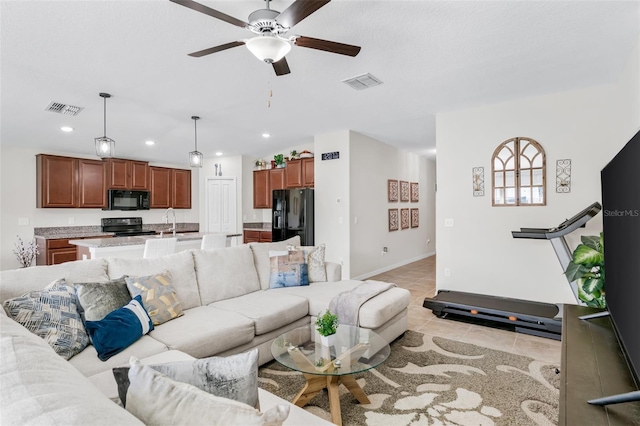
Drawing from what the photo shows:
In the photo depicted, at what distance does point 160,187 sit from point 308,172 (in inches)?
146

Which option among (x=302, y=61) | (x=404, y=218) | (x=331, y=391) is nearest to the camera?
(x=331, y=391)

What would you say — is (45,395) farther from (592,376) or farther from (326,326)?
(592,376)

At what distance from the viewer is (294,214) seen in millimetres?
5961

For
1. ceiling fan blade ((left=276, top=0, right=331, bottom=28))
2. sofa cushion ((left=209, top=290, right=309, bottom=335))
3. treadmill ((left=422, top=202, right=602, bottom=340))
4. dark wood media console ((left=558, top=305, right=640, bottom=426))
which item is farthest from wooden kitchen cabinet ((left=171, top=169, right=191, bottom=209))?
dark wood media console ((left=558, top=305, right=640, bottom=426))

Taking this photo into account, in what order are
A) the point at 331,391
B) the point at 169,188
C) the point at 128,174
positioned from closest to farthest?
the point at 331,391, the point at 128,174, the point at 169,188

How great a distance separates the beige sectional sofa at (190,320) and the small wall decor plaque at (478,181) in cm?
201

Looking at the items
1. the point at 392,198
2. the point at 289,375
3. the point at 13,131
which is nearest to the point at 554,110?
the point at 392,198

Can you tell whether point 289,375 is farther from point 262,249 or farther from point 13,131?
point 13,131

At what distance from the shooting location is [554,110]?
3.83 m

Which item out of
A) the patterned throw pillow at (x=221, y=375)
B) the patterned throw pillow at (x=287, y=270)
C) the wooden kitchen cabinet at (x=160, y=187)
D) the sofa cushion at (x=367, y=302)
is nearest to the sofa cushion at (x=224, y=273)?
the patterned throw pillow at (x=287, y=270)

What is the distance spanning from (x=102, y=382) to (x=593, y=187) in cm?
480

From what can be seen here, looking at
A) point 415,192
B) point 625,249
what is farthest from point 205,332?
point 415,192

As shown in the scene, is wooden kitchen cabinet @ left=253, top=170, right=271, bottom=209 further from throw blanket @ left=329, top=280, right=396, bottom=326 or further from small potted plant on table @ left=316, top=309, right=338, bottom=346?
→ small potted plant on table @ left=316, top=309, right=338, bottom=346

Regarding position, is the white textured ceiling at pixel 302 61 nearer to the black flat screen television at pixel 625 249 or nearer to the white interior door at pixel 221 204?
the black flat screen television at pixel 625 249
